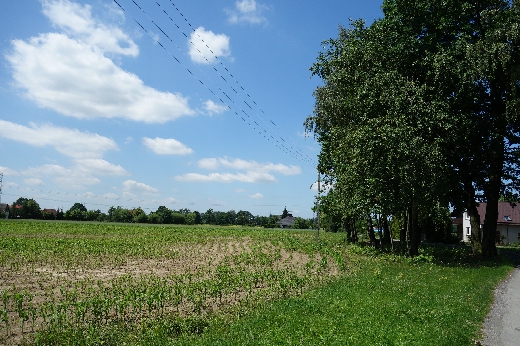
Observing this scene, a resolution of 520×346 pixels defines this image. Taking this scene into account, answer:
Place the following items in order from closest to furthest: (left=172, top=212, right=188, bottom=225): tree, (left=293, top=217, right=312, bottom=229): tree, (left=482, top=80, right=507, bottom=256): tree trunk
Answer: (left=482, top=80, right=507, bottom=256): tree trunk, (left=172, top=212, right=188, bottom=225): tree, (left=293, top=217, right=312, bottom=229): tree

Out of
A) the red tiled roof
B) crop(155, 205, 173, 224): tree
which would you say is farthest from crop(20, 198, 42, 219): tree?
the red tiled roof

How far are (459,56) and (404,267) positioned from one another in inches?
498

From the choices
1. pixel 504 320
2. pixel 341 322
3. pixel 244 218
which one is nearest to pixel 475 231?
pixel 504 320

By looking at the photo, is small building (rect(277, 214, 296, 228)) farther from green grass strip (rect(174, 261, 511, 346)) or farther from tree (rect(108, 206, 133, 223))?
green grass strip (rect(174, 261, 511, 346))

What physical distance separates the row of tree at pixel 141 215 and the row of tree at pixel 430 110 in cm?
9395

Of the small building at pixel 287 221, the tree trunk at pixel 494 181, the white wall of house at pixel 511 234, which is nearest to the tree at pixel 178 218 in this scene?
the small building at pixel 287 221

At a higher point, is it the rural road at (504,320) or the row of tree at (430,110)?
the row of tree at (430,110)

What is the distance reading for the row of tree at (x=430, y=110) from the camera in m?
20.7

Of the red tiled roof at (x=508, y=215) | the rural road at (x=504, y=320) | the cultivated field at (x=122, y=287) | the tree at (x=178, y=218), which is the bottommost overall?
the cultivated field at (x=122, y=287)

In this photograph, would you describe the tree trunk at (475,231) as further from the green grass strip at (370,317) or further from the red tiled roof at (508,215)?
the red tiled roof at (508,215)

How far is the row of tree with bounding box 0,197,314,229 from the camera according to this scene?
98000mm

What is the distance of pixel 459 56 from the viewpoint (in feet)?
72.8

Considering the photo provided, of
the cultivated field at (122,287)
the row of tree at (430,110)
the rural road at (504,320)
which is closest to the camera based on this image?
the rural road at (504,320)

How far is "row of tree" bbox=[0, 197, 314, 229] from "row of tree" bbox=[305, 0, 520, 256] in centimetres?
9395
